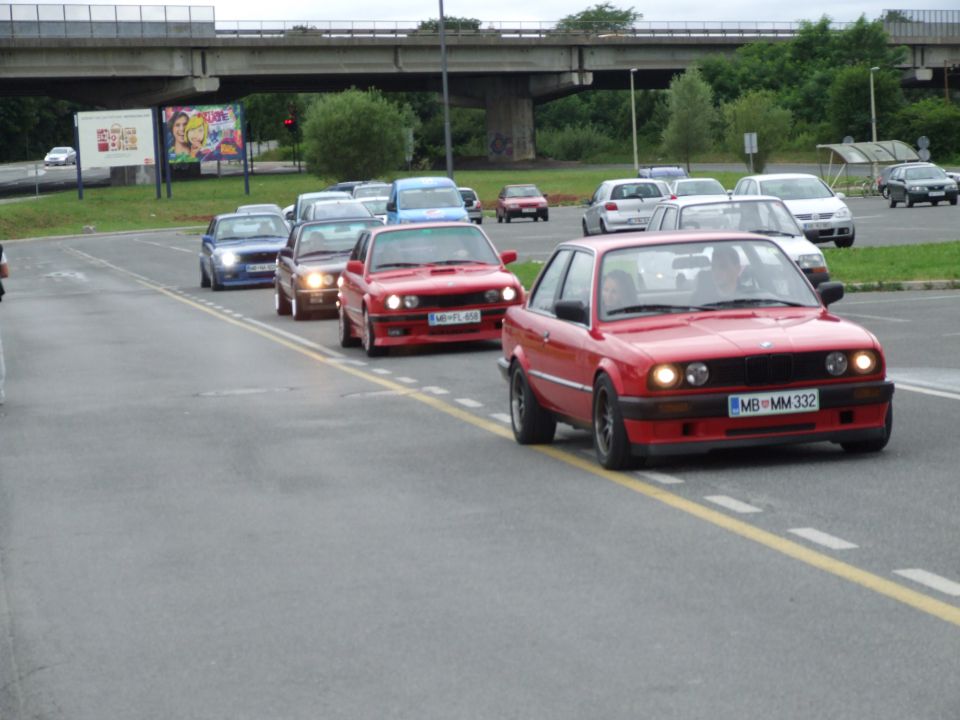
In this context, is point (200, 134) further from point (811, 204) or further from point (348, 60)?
point (811, 204)

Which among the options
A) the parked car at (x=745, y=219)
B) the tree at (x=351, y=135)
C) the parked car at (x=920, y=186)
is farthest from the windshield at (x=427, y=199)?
the tree at (x=351, y=135)

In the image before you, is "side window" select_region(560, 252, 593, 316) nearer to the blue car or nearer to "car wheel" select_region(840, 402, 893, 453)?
"car wheel" select_region(840, 402, 893, 453)

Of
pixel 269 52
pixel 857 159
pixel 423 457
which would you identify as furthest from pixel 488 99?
pixel 423 457

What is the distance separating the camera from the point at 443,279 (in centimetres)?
2061

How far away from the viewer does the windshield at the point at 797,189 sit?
38.7 m

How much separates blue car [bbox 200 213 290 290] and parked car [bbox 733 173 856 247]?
945 cm

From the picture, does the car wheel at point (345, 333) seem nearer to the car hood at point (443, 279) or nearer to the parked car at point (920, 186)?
Answer: the car hood at point (443, 279)

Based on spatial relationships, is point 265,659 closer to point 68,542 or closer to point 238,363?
point 68,542

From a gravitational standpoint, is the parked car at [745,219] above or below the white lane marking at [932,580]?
above

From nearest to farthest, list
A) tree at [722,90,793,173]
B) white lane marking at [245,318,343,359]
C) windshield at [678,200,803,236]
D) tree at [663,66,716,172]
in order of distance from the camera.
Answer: white lane marking at [245,318,343,359] < windshield at [678,200,803,236] < tree at [722,90,793,173] < tree at [663,66,716,172]

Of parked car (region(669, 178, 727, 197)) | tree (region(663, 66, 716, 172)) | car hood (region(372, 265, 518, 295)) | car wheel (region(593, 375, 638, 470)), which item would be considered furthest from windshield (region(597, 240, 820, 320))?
tree (region(663, 66, 716, 172))

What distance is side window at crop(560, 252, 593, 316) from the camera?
11867 millimetres

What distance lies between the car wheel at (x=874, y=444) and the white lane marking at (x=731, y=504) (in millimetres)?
1590

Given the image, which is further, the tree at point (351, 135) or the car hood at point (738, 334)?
the tree at point (351, 135)
